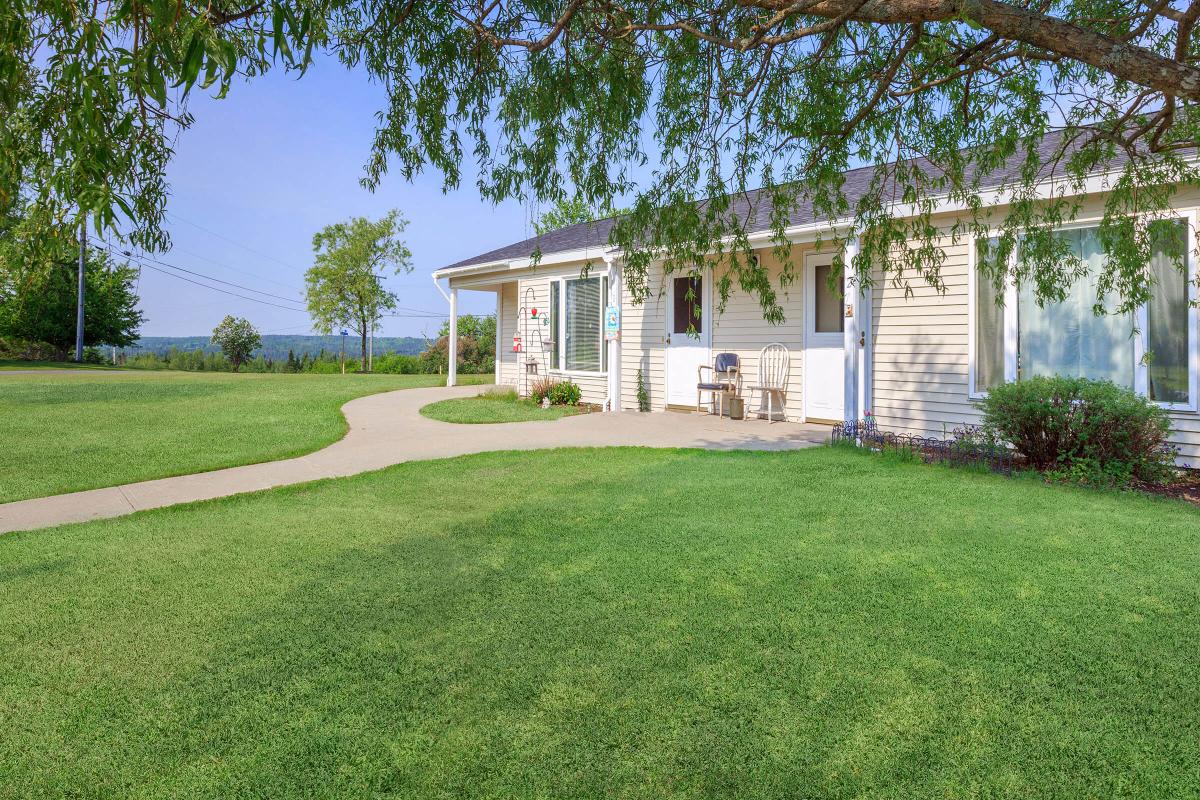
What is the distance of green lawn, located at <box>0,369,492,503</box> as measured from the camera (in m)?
6.84

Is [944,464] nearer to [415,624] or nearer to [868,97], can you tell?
[868,97]

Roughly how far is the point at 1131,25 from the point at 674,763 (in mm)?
5689

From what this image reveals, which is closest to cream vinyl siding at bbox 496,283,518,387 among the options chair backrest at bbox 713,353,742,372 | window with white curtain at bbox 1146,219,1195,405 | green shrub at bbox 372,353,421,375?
chair backrest at bbox 713,353,742,372

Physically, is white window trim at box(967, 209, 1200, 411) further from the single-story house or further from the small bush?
the small bush

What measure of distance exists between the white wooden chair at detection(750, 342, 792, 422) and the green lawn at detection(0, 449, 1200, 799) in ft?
17.8

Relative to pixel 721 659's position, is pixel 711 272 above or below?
above

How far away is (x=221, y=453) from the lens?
7.85 m

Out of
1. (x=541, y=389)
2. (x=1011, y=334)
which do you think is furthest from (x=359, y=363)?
(x=1011, y=334)

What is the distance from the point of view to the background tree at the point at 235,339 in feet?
101

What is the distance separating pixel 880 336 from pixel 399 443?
612 cm

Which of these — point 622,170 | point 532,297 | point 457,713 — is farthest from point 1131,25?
point 532,297

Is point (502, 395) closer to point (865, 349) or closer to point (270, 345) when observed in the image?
point (865, 349)

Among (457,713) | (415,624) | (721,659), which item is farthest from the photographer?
(415,624)

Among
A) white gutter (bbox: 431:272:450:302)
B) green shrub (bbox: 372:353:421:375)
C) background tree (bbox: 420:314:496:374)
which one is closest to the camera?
white gutter (bbox: 431:272:450:302)
